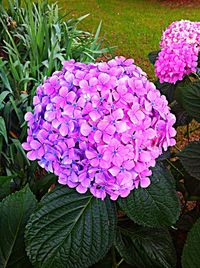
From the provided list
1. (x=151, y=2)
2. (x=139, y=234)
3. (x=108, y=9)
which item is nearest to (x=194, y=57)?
(x=139, y=234)

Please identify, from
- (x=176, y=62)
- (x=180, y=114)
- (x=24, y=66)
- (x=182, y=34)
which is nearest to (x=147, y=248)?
(x=180, y=114)

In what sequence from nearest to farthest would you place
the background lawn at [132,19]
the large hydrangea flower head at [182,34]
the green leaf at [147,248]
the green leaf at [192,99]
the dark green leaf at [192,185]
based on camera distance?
the green leaf at [147,248], the green leaf at [192,99], the dark green leaf at [192,185], the large hydrangea flower head at [182,34], the background lawn at [132,19]

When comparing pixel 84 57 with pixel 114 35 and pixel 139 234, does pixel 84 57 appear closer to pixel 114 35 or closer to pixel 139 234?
pixel 139 234

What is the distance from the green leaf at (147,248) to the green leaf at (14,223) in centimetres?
25

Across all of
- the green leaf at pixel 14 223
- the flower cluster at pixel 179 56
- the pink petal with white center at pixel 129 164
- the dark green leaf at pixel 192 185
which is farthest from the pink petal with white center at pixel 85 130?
the flower cluster at pixel 179 56

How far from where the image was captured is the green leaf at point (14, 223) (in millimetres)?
1101

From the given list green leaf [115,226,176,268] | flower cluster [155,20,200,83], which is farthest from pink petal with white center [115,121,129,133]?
flower cluster [155,20,200,83]

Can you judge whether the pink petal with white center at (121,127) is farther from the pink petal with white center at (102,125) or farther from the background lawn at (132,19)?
the background lawn at (132,19)

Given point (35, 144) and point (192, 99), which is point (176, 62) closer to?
point (192, 99)

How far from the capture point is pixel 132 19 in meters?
7.05

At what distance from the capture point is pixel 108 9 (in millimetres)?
7664

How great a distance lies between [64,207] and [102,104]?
Answer: 0.86ft

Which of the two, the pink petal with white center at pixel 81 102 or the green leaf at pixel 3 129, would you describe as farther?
the green leaf at pixel 3 129

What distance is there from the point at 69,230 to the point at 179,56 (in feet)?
2.92
